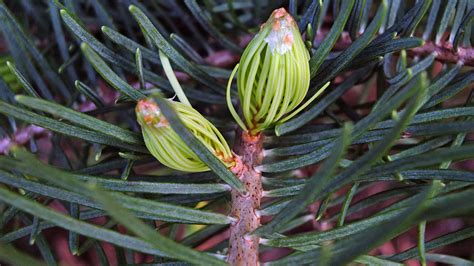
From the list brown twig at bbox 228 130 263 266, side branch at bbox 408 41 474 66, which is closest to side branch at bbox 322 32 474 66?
side branch at bbox 408 41 474 66

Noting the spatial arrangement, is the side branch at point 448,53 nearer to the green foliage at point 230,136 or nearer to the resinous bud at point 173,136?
the green foliage at point 230,136

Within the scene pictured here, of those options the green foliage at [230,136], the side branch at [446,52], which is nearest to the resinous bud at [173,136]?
the green foliage at [230,136]

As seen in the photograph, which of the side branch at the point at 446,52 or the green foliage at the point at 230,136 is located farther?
the side branch at the point at 446,52

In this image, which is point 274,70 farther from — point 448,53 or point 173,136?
point 448,53

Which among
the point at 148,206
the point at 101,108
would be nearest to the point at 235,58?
the point at 101,108

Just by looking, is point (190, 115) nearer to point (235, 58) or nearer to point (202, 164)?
point (202, 164)

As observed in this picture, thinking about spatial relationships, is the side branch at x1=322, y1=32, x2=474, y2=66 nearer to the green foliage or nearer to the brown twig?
the green foliage

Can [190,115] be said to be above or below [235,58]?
below
